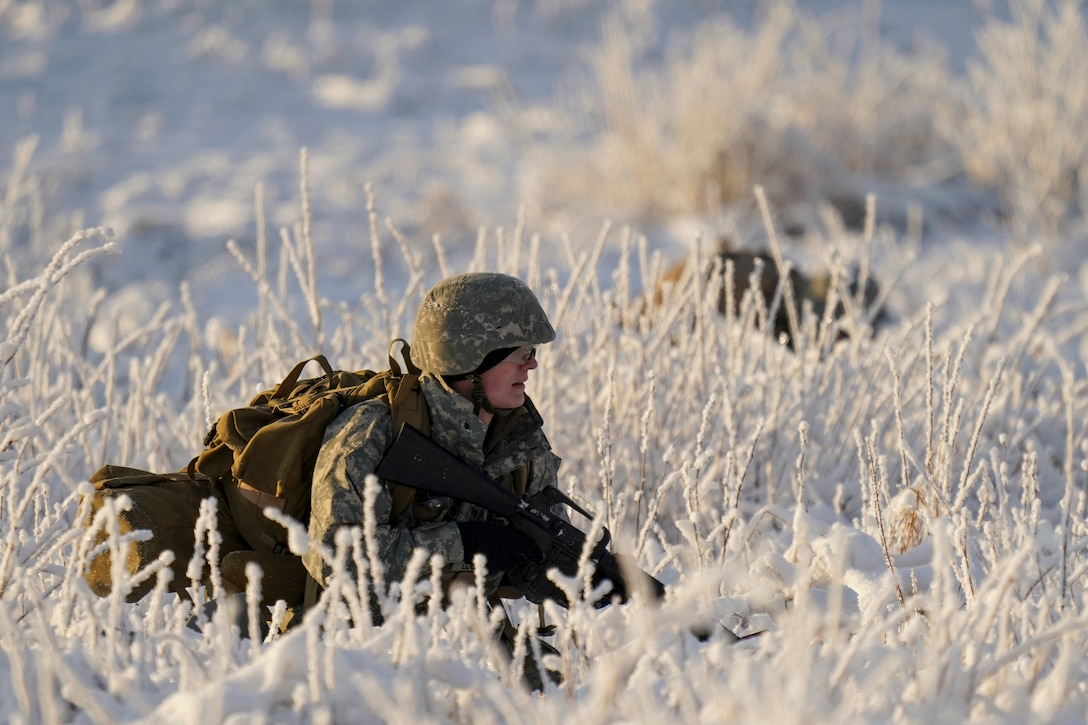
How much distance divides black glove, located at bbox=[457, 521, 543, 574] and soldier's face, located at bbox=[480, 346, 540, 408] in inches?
8.7

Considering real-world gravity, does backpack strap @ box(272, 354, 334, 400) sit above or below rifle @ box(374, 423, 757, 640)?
above

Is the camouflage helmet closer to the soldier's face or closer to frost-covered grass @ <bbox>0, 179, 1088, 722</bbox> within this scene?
the soldier's face

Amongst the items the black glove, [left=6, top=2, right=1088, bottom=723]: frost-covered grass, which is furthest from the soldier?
[left=6, top=2, right=1088, bottom=723]: frost-covered grass

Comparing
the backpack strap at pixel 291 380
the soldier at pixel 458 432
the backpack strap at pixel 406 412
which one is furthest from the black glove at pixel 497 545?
the backpack strap at pixel 291 380

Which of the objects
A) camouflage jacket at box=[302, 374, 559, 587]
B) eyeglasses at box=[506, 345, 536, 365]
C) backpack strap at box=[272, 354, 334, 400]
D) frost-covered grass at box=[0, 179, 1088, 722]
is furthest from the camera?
backpack strap at box=[272, 354, 334, 400]

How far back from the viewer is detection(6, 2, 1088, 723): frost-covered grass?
1261 millimetres

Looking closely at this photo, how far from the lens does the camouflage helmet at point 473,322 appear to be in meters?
1.86

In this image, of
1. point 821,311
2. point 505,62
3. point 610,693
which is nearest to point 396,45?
point 505,62

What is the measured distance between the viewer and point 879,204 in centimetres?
660

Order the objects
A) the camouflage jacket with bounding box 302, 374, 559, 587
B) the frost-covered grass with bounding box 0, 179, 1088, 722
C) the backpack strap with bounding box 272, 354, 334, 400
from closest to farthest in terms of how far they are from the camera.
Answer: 1. the frost-covered grass with bounding box 0, 179, 1088, 722
2. the camouflage jacket with bounding box 302, 374, 559, 587
3. the backpack strap with bounding box 272, 354, 334, 400

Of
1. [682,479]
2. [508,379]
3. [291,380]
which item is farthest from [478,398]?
[682,479]

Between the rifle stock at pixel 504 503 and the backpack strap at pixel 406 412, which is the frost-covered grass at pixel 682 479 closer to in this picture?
the rifle stock at pixel 504 503

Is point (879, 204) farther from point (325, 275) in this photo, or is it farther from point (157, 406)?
point (157, 406)

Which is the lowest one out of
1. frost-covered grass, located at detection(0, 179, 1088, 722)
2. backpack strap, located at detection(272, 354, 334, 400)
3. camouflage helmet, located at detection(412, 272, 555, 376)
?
frost-covered grass, located at detection(0, 179, 1088, 722)
